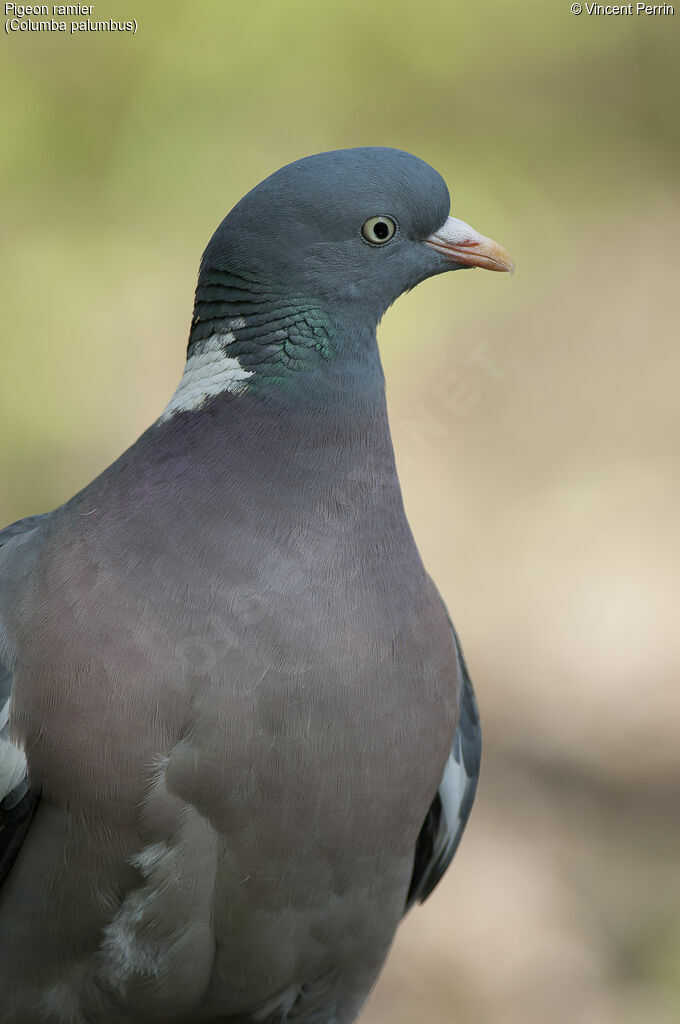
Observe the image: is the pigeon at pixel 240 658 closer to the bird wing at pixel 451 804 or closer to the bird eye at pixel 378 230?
the bird eye at pixel 378 230

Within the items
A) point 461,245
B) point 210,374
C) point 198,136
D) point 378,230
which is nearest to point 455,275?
point 198,136

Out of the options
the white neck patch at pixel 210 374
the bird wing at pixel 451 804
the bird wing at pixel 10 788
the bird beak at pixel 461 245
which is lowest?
the bird wing at pixel 451 804

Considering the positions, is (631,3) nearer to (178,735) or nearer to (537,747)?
(537,747)

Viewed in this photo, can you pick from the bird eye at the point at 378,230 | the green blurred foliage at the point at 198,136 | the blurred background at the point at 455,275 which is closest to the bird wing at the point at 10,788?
the bird eye at the point at 378,230

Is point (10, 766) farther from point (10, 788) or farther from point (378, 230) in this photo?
point (378, 230)

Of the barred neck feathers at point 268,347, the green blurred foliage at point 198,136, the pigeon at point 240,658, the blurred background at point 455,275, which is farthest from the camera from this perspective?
the green blurred foliage at point 198,136

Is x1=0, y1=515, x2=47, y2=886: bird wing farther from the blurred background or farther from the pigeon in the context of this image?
the blurred background

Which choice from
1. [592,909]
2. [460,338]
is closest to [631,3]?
[460,338]
